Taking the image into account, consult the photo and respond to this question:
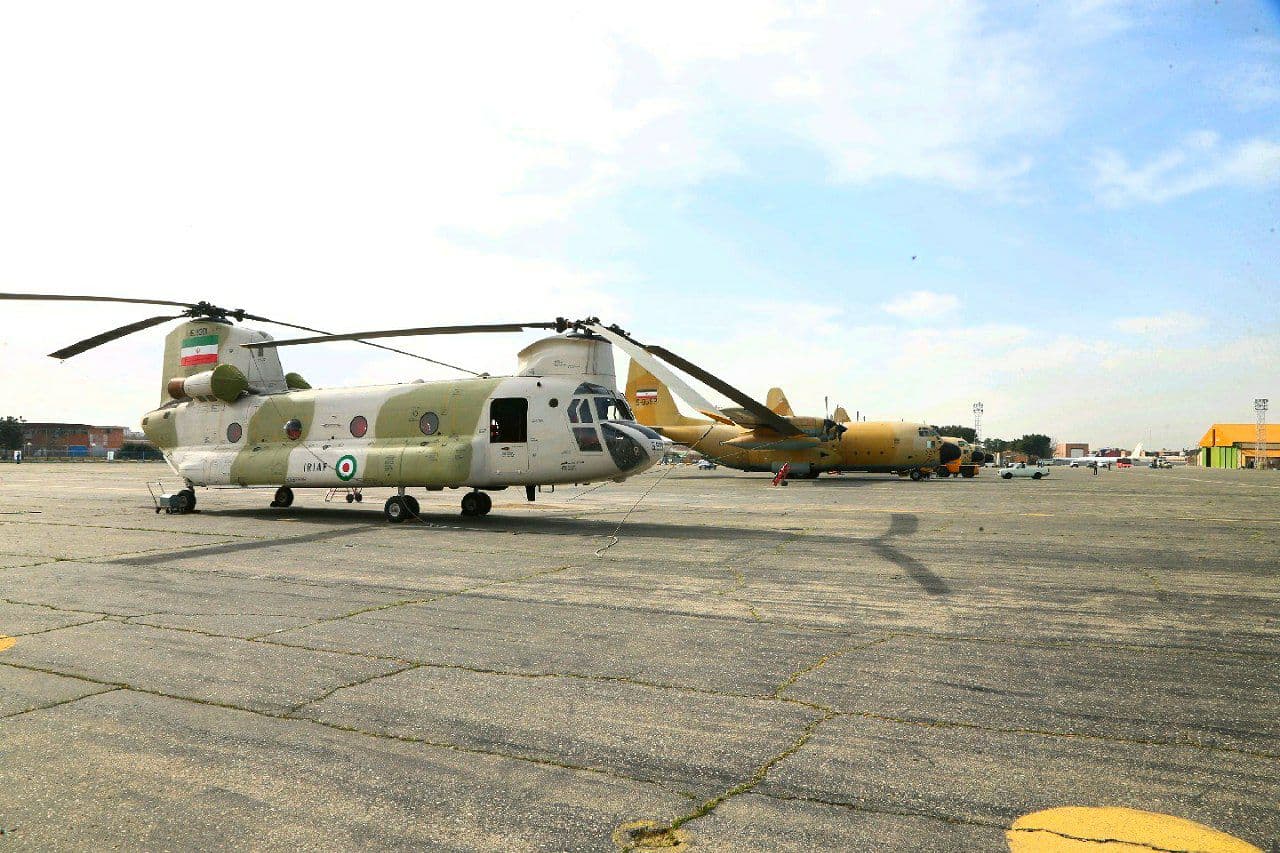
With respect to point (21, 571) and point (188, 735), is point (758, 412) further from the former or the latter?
point (188, 735)

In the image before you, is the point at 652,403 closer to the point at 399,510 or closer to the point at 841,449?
the point at 841,449

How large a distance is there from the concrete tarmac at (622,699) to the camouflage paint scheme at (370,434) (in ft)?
18.6

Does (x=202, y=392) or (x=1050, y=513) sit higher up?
(x=202, y=392)

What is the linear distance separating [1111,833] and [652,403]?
154 ft

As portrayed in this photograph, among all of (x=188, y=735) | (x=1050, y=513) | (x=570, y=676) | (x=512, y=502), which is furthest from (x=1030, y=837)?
(x=512, y=502)

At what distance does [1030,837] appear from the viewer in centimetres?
362

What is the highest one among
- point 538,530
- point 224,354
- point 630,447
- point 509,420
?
point 224,354

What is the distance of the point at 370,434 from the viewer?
794 inches

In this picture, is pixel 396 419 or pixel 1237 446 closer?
pixel 396 419

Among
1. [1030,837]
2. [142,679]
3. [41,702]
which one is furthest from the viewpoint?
[142,679]

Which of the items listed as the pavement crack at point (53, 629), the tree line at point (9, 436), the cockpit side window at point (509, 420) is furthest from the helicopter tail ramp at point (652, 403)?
the tree line at point (9, 436)

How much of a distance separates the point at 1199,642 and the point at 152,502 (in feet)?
96.1

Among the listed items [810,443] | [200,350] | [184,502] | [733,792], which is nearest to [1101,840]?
[733,792]

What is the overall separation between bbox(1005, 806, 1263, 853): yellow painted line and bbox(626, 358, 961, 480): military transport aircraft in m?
41.2
